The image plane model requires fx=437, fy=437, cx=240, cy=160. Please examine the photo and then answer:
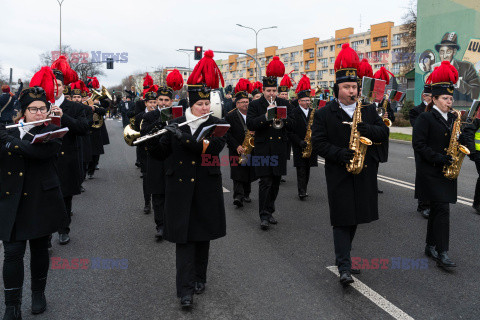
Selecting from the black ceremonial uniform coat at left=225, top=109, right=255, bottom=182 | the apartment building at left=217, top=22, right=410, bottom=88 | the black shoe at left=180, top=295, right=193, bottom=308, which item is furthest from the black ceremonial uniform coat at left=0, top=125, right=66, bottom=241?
the apartment building at left=217, top=22, right=410, bottom=88

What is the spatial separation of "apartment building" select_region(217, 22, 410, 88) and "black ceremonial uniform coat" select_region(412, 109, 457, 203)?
5364 centimetres

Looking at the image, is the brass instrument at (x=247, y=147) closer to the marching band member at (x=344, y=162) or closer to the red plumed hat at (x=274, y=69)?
the red plumed hat at (x=274, y=69)

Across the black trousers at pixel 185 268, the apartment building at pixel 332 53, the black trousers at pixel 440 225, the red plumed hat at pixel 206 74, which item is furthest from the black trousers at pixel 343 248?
the apartment building at pixel 332 53

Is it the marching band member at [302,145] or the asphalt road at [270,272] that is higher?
the marching band member at [302,145]

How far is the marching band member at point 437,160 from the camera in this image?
4.94 meters

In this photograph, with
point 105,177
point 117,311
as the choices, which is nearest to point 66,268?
point 117,311

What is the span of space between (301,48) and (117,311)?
104 m

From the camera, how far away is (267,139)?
22.6 feet

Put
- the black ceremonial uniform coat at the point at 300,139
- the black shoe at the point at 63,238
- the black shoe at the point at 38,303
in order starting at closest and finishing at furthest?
the black shoe at the point at 38,303
the black shoe at the point at 63,238
the black ceremonial uniform coat at the point at 300,139

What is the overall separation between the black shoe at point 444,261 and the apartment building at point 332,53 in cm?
5420

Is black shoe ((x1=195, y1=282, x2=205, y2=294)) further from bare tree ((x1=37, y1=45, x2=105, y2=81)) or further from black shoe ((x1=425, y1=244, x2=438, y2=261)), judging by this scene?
bare tree ((x1=37, y1=45, x2=105, y2=81))

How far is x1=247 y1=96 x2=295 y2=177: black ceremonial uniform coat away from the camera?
6750 mm

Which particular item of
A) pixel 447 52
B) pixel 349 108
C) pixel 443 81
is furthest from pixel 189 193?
pixel 447 52

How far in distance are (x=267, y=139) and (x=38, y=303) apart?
403cm
